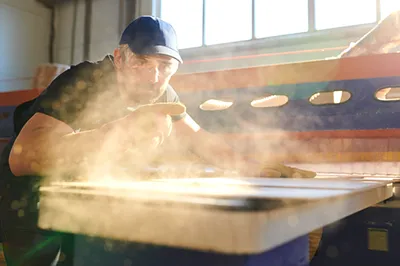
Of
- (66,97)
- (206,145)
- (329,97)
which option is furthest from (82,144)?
(329,97)

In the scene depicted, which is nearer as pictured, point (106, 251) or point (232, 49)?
point (106, 251)

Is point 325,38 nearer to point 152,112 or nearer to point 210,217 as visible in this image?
point 152,112

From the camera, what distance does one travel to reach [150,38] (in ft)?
3.41

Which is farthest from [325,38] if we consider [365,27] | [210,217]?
[210,217]

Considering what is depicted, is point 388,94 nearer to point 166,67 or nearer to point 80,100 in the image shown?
point 166,67

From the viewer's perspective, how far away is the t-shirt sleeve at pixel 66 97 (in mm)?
895

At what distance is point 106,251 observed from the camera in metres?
Result: 0.60

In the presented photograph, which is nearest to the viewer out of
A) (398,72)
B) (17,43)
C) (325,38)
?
(398,72)

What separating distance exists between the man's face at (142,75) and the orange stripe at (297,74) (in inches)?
27.8

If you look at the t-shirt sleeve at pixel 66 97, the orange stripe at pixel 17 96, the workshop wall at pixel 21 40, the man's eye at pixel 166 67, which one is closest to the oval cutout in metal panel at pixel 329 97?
the man's eye at pixel 166 67

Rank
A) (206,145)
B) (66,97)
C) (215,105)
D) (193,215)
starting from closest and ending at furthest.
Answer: (193,215) < (66,97) < (206,145) < (215,105)

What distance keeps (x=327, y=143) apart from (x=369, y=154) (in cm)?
16

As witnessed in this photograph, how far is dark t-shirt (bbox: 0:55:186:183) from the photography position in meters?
0.93

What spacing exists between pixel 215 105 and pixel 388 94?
74cm
